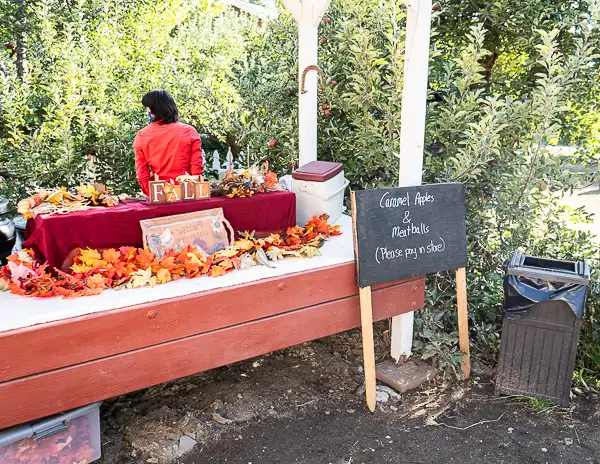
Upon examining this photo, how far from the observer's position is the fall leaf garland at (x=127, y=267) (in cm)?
237

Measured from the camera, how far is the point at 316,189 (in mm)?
3426

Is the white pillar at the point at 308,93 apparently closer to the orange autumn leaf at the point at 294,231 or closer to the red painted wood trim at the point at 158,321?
the orange autumn leaf at the point at 294,231

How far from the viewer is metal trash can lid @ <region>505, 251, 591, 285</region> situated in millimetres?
2822

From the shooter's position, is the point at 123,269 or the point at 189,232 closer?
the point at 123,269

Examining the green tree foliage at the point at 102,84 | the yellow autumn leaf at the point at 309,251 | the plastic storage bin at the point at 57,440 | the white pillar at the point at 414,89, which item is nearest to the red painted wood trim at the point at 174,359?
the plastic storage bin at the point at 57,440

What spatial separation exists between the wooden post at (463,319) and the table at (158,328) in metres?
0.53

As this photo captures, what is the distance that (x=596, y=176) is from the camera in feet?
11.2

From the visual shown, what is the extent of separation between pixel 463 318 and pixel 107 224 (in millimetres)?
2275

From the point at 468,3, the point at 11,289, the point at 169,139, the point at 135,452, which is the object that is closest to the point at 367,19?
the point at 468,3

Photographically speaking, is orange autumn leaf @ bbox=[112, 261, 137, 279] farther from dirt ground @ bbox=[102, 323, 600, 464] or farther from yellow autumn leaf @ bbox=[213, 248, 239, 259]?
dirt ground @ bbox=[102, 323, 600, 464]

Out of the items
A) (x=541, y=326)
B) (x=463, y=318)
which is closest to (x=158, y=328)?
(x=463, y=318)

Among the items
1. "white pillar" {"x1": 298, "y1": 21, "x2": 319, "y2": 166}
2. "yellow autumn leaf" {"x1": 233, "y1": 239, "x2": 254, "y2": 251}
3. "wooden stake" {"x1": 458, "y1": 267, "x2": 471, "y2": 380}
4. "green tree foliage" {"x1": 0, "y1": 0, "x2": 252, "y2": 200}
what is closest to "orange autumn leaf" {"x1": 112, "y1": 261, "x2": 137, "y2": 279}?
"yellow autumn leaf" {"x1": 233, "y1": 239, "x2": 254, "y2": 251}

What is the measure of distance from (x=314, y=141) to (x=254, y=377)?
72.6 inches

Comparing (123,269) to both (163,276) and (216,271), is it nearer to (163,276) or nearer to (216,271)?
(163,276)
